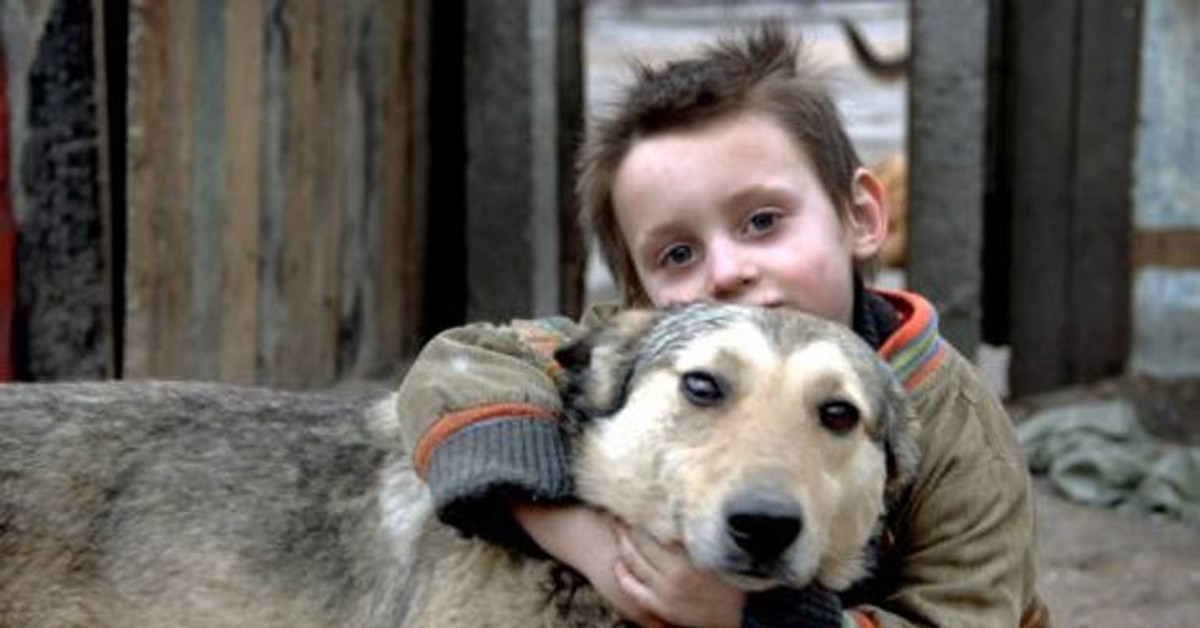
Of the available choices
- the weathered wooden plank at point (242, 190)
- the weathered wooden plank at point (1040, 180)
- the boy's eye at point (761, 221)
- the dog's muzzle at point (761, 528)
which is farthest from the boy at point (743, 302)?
the weathered wooden plank at point (1040, 180)

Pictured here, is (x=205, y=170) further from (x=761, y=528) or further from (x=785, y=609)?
(x=761, y=528)

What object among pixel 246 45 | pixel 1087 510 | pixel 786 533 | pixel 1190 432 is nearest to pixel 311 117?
pixel 246 45

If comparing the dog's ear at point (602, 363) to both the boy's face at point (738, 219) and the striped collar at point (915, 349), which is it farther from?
the striped collar at point (915, 349)

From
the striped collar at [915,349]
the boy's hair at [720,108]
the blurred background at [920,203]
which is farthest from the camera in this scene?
the blurred background at [920,203]

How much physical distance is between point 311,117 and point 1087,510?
294 centimetres

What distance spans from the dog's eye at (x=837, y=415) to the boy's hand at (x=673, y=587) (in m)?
0.27

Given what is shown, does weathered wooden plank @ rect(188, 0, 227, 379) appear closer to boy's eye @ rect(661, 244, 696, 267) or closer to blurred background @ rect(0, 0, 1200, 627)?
blurred background @ rect(0, 0, 1200, 627)

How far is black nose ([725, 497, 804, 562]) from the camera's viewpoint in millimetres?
2404

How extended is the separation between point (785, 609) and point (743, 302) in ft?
2.04

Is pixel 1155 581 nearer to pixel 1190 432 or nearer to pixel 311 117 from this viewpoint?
pixel 1190 432

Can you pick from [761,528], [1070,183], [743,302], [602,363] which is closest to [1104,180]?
[1070,183]

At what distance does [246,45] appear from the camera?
18.2 ft

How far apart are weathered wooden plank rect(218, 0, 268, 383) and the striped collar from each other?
9.19 feet

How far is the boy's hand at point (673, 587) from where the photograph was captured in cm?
266
